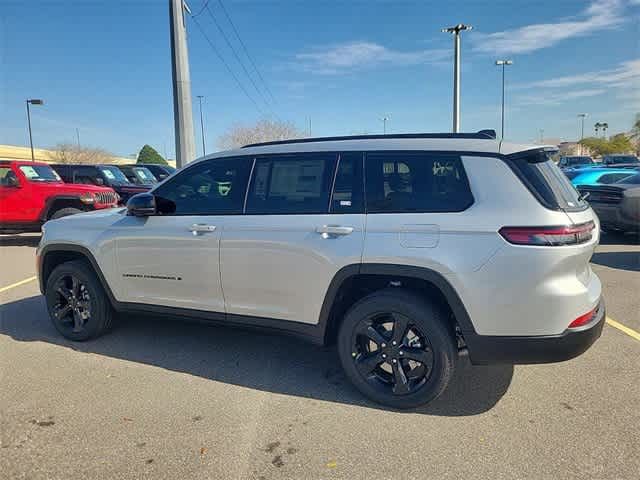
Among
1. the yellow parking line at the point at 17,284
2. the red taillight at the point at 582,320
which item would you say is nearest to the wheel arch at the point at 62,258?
the yellow parking line at the point at 17,284

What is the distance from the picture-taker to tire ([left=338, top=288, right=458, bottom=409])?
285 centimetres

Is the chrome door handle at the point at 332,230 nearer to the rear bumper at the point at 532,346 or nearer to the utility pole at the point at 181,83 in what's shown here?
the rear bumper at the point at 532,346

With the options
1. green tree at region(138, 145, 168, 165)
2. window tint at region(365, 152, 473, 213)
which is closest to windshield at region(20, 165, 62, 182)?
window tint at region(365, 152, 473, 213)

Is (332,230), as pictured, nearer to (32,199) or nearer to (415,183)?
(415,183)

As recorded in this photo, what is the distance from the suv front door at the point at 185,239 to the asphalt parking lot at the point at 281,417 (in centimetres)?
61

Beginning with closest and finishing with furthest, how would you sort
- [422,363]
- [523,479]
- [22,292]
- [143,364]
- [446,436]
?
[523,479]
[446,436]
[422,363]
[143,364]
[22,292]

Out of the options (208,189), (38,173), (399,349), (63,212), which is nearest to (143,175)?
(38,173)

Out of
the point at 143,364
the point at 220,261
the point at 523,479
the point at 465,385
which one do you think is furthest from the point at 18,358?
the point at 523,479

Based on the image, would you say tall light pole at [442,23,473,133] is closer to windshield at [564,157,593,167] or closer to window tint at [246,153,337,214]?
windshield at [564,157,593,167]

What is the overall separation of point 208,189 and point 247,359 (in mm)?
1499

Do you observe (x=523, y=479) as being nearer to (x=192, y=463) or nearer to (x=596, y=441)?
(x=596, y=441)

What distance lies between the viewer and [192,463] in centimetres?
246

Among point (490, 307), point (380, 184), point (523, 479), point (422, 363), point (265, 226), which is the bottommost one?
point (523, 479)

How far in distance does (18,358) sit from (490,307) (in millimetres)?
3960
